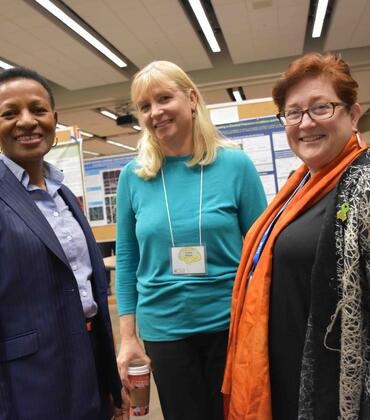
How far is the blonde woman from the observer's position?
1.29m

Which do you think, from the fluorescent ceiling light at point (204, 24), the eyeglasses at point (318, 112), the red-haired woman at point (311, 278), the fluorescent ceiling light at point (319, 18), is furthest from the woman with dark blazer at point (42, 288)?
the fluorescent ceiling light at point (319, 18)

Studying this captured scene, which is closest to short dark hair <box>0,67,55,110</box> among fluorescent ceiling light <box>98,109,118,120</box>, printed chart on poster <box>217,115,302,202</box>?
printed chart on poster <box>217,115,302,202</box>

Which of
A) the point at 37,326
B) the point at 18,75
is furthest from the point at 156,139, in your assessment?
the point at 37,326

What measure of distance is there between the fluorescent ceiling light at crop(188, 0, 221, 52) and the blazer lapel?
560 centimetres

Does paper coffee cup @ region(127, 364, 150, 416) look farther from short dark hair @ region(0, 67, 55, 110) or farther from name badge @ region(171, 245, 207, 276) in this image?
short dark hair @ region(0, 67, 55, 110)

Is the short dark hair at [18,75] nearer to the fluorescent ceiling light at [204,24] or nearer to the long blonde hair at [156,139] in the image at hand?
the long blonde hair at [156,139]

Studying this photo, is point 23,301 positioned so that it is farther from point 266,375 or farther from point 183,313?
point 266,375

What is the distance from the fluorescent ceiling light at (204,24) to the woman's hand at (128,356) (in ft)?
18.3

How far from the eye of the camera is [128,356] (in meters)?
1.38

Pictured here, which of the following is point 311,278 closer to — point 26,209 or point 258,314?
point 258,314

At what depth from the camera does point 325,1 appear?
626cm

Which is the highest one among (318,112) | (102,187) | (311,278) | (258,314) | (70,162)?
(70,162)

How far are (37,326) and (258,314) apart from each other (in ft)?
1.79

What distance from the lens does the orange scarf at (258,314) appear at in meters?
1.03
